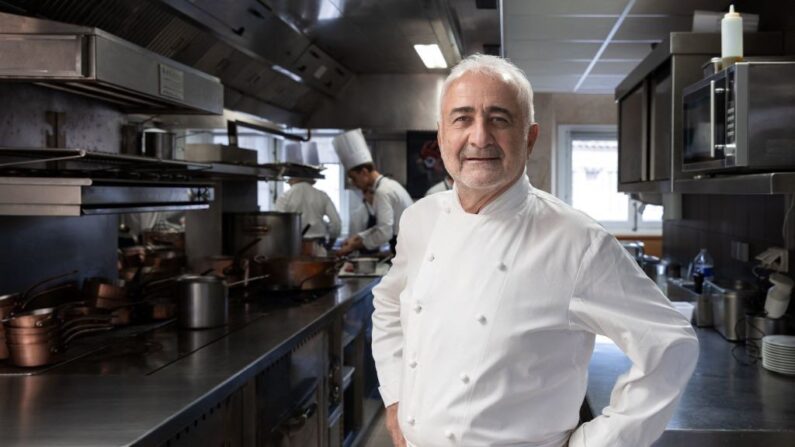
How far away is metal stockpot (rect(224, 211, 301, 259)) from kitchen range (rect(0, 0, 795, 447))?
13 millimetres

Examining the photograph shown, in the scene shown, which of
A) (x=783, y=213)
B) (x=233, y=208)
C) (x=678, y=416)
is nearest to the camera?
(x=678, y=416)

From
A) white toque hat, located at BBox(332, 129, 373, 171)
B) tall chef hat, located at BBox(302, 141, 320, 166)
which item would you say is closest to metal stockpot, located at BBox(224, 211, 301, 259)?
white toque hat, located at BBox(332, 129, 373, 171)

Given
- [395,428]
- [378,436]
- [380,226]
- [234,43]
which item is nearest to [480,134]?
[395,428]

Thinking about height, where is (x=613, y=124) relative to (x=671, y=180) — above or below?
above

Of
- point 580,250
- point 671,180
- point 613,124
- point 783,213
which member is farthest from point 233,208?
point 613,124

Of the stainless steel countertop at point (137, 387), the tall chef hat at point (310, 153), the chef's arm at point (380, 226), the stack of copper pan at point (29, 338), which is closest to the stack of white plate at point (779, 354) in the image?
the stainless steel countertop at point (137, 387)

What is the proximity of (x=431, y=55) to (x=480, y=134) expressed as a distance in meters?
4.43

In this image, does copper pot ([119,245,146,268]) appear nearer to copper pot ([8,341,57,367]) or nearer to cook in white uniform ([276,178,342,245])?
copper pot ([8,341,57,367])

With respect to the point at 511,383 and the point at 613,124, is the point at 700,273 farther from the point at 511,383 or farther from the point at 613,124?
the point at 613,124

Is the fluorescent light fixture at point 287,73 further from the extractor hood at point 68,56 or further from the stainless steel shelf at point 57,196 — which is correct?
the stainless steel shelf at point 57,196

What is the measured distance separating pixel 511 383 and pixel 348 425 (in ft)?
8.01

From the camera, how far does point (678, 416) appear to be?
1.89 metres

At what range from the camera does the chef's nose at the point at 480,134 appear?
1608 mm

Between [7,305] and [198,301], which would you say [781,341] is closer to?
[198,301]
